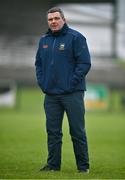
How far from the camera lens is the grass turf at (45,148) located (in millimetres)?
9602

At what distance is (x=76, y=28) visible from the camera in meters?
34.1

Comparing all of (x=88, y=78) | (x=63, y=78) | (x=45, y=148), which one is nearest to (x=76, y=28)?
(x=88, y=78)

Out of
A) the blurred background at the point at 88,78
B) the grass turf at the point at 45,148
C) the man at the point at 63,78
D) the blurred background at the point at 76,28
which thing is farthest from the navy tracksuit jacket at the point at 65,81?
the blurred background at the point at 76,28

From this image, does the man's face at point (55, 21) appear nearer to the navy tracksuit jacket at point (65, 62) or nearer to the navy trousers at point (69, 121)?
the navy tracksuit jacket at point (65, 62)

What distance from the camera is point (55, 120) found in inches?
380

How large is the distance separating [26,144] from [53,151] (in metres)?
4.82

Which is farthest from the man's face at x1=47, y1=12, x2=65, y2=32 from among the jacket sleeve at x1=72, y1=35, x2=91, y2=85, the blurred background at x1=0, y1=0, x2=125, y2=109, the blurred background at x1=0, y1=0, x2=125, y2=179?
the blurred background at x1=0, y1=0, x2=125, y2=109

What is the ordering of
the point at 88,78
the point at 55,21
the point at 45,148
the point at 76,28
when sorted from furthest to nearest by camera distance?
1. the point at 88,78
2. the point at 76,28
3. the point at 45,148
4. the point at 55,21

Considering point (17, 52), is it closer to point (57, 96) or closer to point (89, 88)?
point (89, 88)

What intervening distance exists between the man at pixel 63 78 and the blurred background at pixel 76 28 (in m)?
22.1

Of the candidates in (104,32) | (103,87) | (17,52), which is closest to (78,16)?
(104,32)

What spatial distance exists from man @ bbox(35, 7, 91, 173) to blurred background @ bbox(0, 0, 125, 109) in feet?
72.4

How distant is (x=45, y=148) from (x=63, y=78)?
13.7 ft

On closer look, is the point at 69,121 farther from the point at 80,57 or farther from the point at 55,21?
the point at 55,21
